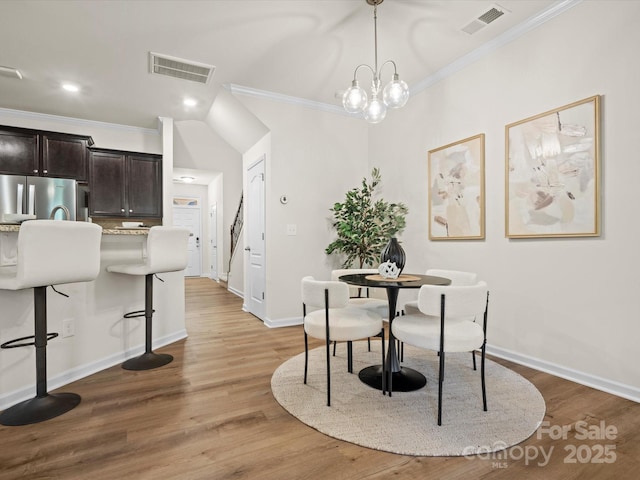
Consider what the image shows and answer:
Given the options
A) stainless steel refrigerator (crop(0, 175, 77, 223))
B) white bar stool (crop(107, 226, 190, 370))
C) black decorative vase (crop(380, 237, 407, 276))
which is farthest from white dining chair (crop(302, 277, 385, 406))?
stainless steel refrigerator (crop(0, 175, 77, 223))

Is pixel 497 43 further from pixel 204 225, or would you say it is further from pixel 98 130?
pixel 204 225

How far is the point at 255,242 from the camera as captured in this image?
15.4ft

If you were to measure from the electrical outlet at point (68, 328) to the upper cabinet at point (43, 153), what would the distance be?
9.01ft

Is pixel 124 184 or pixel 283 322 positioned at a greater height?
pixel 124 184

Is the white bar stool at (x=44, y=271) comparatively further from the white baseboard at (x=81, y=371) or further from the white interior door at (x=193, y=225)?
the white interior door at (x=193, y=225)

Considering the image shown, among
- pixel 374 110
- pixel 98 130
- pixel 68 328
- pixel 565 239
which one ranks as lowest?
pixel 68 328

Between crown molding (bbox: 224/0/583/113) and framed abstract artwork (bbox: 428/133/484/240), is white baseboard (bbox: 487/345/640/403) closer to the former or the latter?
framed abstract artwork (bbox: 428/133/484/240)

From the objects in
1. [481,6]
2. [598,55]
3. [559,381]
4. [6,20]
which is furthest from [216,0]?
[559,381]

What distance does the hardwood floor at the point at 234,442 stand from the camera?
1.52 meters

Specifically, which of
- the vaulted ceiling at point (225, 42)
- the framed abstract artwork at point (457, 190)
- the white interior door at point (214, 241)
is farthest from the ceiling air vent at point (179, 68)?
the white interior door at point (214, 241)

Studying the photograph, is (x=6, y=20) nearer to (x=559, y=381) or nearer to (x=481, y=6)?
(x=481, y=6)

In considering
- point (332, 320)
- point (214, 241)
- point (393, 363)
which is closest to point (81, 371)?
point (332, 320)

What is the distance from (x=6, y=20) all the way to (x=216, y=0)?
172 centimetres

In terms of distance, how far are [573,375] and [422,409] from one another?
4.33ft
